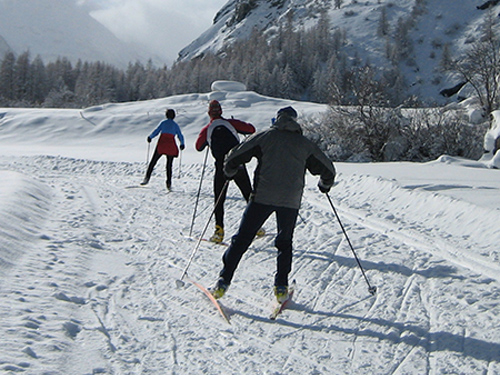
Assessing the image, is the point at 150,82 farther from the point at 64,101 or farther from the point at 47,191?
the point at 47,191

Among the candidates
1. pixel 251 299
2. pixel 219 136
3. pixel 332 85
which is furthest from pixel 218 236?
pixel 332 85

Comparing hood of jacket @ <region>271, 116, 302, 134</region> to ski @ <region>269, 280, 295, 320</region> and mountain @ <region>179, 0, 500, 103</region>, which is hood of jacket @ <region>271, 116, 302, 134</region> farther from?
mountain @ <region>179, 0, 500, 103</region>

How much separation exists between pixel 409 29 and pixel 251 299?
131 m

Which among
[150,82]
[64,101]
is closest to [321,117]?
[64,101]

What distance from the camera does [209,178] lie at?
46.5 feet

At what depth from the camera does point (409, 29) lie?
396ft

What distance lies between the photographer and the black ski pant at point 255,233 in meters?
4.25

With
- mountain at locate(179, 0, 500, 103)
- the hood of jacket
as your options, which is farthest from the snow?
mountain at locate(179, 0, 500, 103)

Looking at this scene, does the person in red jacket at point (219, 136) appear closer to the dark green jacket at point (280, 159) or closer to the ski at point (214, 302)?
the ski at point (214, 302)

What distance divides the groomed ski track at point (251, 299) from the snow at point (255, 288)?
16 mm

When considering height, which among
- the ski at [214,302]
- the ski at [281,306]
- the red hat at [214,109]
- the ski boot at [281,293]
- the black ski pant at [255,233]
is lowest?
the ski at [214,302]

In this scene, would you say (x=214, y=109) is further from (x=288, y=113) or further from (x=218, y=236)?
(x=288, y=113)

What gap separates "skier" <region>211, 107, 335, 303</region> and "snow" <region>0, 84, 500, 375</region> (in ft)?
1.45

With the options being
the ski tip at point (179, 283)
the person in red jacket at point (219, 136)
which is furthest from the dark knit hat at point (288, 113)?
the person in red jacket at point (219, 136)
